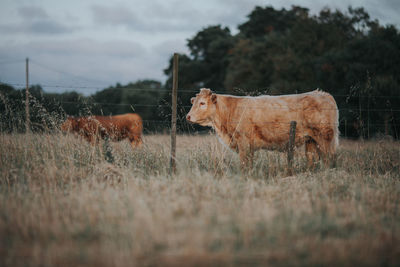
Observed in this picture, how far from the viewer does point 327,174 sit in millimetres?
5355

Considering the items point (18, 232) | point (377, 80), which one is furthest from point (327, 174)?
point (377, 80)

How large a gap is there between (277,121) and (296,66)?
16.7 m

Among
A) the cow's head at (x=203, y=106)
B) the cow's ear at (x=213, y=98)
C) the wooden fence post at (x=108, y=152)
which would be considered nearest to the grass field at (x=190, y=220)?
the wooden fence post at (x=108, y=152)

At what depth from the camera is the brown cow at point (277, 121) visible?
636 cm

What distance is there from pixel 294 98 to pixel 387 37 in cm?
1692

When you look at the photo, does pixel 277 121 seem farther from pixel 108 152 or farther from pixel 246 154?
→ pixel 108 152

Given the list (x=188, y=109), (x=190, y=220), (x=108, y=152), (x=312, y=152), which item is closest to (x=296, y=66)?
(x=188, y=109)

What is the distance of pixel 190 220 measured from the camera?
10.1ft

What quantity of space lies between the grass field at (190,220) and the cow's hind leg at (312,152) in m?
1.35

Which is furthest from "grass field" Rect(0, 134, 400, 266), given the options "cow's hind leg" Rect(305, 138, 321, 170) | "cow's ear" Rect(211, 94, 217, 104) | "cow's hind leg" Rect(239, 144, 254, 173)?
"cow's ear" Rect(211, 94, 217, 104)

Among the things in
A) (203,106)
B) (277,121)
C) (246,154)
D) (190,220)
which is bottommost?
(190,220)

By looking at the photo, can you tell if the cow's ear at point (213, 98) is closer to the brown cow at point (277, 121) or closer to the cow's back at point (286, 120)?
the brown cow at point (277, 121)

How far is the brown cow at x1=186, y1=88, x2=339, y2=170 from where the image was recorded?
6359 millimetres

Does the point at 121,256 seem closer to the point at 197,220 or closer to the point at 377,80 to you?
the point at 197,220
